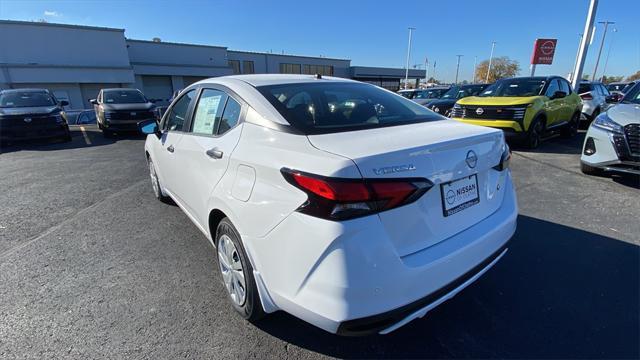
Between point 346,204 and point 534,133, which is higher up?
point 346,204

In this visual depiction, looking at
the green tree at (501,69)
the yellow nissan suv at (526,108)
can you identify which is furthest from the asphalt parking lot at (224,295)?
the green tree at (501,69)

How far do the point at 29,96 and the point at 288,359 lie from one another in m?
13.1

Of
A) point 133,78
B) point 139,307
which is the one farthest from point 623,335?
point 133,78

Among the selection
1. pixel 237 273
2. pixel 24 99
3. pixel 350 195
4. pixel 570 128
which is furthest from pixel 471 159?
pixel 24 99

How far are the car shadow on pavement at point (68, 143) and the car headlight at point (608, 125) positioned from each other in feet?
39.7

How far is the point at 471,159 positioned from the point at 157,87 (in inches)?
1533

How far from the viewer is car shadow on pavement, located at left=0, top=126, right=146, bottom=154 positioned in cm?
968

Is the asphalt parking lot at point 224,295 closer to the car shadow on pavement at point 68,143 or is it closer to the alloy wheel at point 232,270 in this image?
the alloy wheel at point 232,270

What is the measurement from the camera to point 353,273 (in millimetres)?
1509

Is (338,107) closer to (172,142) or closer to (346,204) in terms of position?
(346,204)

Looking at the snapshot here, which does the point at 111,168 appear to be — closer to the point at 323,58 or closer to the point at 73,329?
the point at 73,329

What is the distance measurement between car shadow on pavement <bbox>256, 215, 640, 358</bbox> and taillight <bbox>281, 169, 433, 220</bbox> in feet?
3.48

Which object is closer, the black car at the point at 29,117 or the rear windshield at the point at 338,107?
the rear windshield at the point at 338,107

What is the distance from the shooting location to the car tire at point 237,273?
207cm
